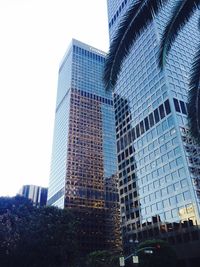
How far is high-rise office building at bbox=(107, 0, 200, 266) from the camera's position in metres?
71.7

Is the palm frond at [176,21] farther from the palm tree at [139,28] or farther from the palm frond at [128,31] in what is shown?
the palm frond at [128,31]

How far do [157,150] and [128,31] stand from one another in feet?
261

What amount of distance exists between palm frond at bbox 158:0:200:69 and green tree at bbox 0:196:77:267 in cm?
3993

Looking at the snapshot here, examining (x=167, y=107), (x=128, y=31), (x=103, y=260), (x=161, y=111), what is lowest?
(x=103, y=260)

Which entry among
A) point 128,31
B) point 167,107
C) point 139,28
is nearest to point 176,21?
point 139,28

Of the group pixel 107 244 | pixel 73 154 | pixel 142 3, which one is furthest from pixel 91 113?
pixel 142 3

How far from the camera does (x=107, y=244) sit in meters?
148

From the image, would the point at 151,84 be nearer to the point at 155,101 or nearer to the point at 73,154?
the point at 155,101

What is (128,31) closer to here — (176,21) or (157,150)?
(176,21)

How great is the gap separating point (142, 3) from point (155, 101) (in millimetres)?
85517

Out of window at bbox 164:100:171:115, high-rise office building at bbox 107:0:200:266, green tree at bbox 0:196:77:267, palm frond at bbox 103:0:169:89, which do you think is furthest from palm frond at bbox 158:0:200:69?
window at bbox 164:100:171:115

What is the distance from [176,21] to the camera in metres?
9.73

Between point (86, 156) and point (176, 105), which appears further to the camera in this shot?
point (86, 156)

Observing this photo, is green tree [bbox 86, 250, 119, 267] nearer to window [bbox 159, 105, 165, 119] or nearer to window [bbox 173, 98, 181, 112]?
window [bbox 159, 105, 165, 119]
